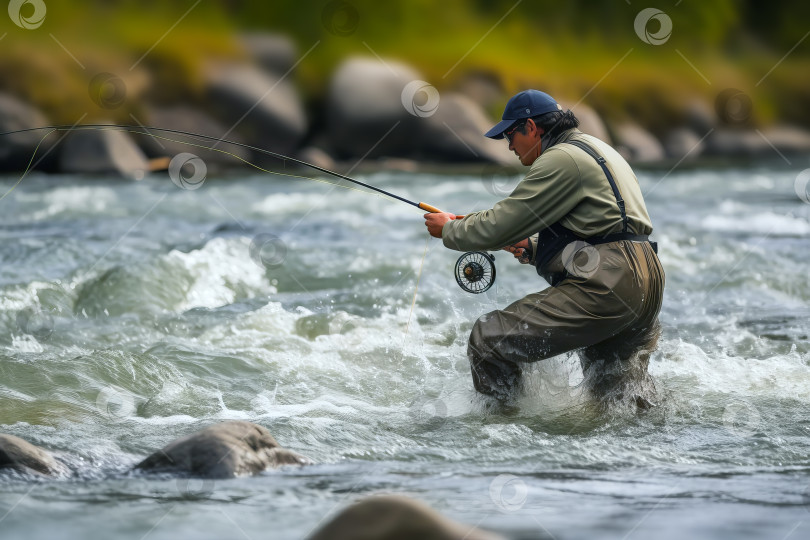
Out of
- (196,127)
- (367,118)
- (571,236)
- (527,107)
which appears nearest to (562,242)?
(571,236)

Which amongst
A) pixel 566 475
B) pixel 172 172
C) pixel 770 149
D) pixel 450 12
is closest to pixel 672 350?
pixel 566 475

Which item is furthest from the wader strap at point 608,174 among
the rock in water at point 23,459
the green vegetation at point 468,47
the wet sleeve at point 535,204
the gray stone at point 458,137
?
the green vegetation at point 468,47

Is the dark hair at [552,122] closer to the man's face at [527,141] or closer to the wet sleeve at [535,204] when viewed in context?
the man's face at [527,141]

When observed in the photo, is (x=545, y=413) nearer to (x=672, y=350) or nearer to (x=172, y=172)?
(x=672, y=350)

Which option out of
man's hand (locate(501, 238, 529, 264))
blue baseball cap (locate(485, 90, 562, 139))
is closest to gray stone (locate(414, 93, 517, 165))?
man's hand (locate(501, 238, 529, 264))

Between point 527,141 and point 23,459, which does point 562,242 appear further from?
point 23,459

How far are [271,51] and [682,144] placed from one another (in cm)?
1120

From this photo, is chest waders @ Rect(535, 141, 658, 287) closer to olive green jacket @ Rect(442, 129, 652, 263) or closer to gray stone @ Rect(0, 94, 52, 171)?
olive green jacket @ Rect(442, 129, 652, 263)

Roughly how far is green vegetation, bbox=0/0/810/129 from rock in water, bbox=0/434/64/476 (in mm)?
19113

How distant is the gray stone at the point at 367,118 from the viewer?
877 inches

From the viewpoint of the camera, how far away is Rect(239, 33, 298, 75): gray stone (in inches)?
969

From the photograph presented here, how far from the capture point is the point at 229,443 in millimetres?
4012

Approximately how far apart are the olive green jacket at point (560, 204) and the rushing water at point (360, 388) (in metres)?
0.85

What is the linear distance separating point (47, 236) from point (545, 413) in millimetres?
7347
